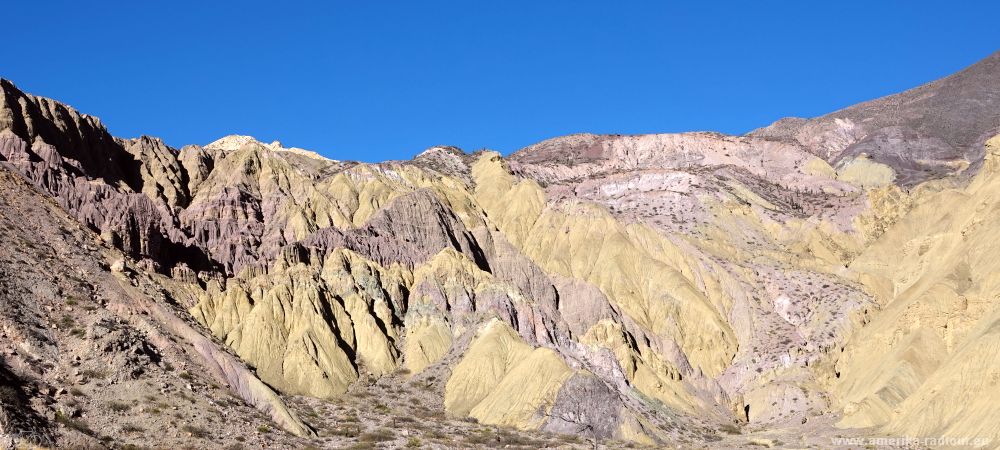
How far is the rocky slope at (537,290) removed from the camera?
81.7m

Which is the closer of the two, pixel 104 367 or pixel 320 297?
pixel 104 367

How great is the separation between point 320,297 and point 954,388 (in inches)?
2168

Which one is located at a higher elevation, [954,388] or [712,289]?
[712,289]

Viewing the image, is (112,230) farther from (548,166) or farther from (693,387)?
(548,166)

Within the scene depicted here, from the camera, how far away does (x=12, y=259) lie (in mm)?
72375

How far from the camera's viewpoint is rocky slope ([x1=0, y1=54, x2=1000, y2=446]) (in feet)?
268

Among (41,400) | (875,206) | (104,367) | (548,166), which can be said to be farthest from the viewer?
(548,166)

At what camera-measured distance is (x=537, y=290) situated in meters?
113

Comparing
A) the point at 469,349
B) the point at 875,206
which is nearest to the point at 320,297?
the point at 469,349

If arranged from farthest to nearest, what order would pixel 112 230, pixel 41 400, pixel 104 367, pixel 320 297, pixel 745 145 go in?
pixel 745 145 → pixel 320 297 → pixel 112 230 → pixel 104 367 → pixel 41 400

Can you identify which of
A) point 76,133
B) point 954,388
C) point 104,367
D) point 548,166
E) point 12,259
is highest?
point 548,166

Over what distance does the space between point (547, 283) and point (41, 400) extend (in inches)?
2577

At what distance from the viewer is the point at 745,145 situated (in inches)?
7766

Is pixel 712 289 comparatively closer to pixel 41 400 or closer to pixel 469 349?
pixel 469 349
